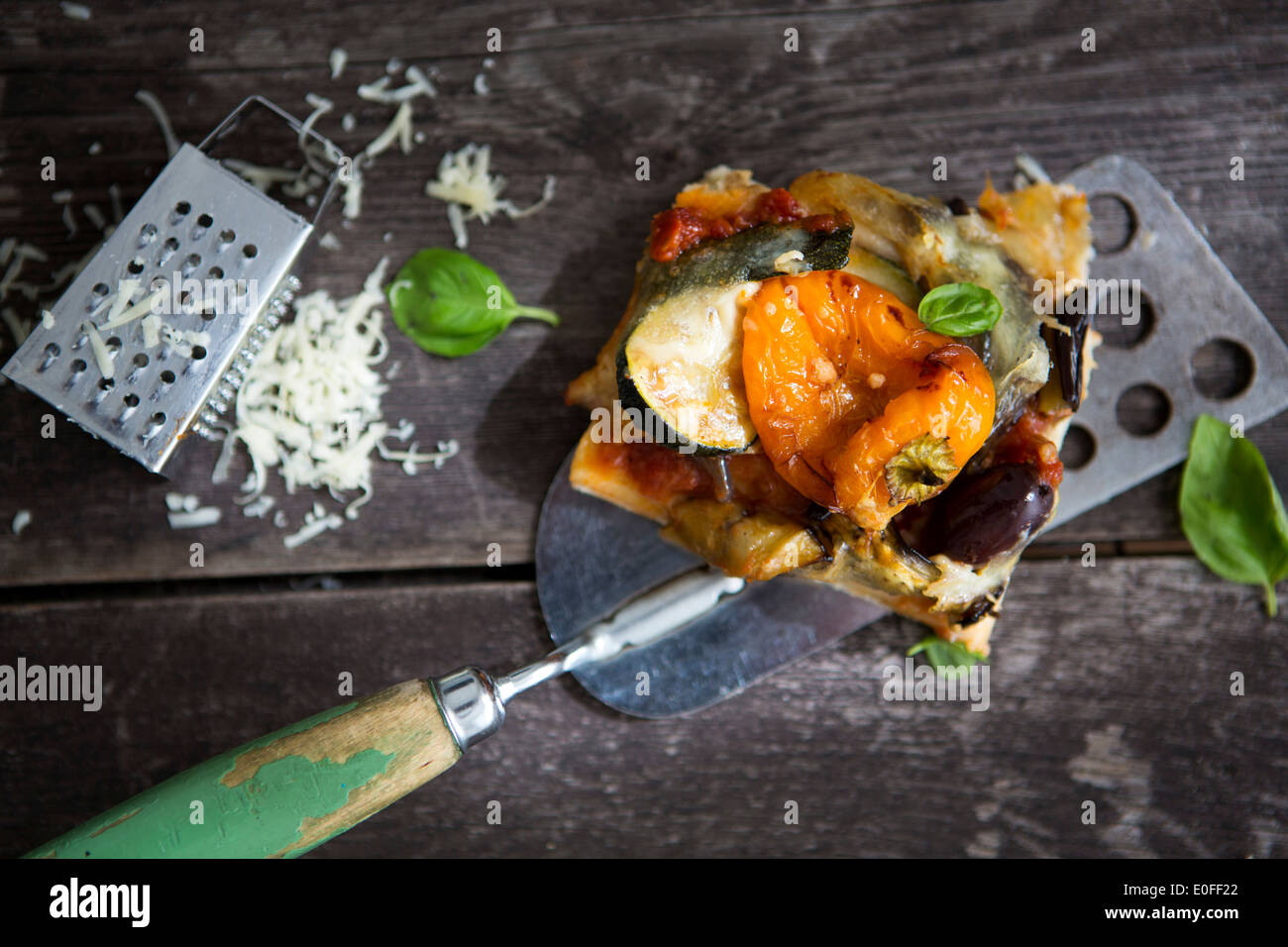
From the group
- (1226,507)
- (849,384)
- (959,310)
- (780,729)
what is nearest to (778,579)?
(780,729)

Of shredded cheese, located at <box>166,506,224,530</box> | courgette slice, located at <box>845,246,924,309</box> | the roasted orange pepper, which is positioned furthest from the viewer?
shredded cheese, located at <box>166,506,224,530</box>

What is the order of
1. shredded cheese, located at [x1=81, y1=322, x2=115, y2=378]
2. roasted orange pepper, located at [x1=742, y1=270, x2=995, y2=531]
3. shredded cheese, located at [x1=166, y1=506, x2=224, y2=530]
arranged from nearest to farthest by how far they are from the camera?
roasted orange pepper, located at [x1=742, y1=270, x2=995, y2=531] < shredded cheese, located at [x1=81, y1=322, x2=115, y2=378] < shredded cheese, located at [x1=166, y1=506, x2=224, y2=530]

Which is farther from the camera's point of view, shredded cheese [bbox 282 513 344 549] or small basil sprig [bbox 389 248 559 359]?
shredded cheese [bbox 282 513 344 549]

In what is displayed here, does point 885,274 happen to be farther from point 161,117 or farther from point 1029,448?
point 161,117

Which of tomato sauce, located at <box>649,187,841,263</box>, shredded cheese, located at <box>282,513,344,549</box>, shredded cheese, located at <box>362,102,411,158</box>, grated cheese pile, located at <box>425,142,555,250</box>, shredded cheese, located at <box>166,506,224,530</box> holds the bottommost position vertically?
shredded cheese, located at <box>282,513,344,549</box>

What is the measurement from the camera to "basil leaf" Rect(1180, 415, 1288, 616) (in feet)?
10.5

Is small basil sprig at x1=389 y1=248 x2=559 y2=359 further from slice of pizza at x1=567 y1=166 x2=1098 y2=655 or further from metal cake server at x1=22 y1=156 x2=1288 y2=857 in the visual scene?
metal cake server at x1=22 y1=156 x2=1288 y2=857

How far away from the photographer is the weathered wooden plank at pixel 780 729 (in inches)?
129

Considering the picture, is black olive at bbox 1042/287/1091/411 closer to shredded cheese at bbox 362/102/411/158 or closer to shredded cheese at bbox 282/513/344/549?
shredded cheese at bbox 362/102/411/158

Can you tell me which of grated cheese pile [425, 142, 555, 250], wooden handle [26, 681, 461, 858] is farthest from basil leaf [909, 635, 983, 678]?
grated cheese pile [425, 142, 555, 250]

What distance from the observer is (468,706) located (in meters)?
2.54

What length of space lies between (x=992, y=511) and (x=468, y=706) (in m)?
1.66

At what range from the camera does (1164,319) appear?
3.29 m

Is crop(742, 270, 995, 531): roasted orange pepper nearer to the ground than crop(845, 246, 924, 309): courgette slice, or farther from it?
nearer to the ground
